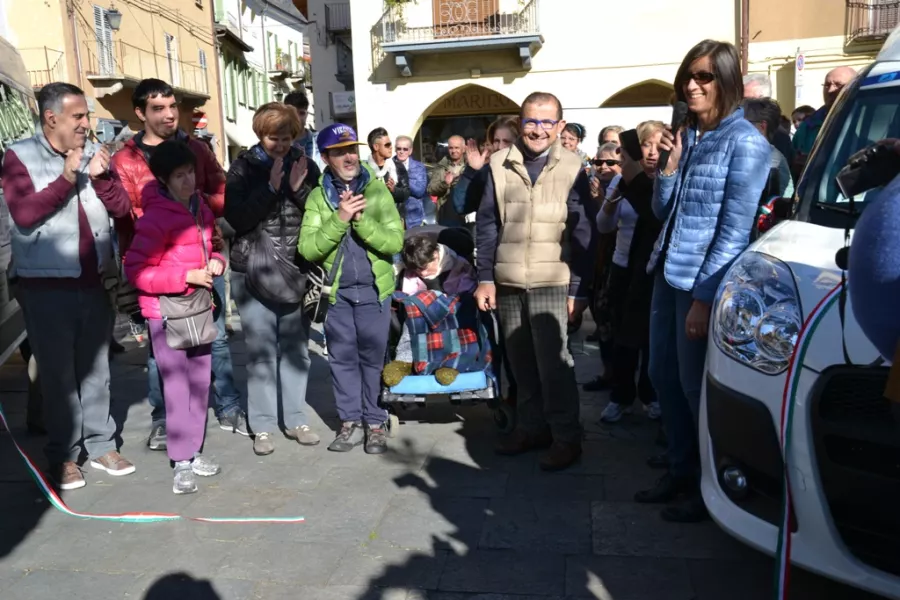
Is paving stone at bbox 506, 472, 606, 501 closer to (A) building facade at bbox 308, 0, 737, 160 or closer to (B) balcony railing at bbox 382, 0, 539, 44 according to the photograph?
(A) building facade at bbox 308, 0, 737, 160

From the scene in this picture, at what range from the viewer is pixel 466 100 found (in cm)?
2372

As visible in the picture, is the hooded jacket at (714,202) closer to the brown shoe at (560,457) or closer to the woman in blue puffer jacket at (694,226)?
the woman in blue puffer jacket at (694,226)

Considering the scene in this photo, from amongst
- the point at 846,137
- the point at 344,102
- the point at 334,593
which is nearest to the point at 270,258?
the point at 334,593

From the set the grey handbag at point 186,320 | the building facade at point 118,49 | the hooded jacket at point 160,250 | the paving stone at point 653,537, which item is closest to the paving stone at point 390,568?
the paving stone at point 653,537

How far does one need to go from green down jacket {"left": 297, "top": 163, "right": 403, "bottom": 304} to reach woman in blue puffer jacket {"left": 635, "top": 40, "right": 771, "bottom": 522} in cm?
158

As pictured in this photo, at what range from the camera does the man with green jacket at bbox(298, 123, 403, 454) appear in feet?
15.3

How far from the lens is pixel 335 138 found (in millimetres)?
4668

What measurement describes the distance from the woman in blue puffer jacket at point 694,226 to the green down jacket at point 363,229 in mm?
1585

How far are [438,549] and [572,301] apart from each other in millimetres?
1553

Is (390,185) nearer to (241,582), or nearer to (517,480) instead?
(517,480)

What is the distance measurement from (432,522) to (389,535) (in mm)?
228

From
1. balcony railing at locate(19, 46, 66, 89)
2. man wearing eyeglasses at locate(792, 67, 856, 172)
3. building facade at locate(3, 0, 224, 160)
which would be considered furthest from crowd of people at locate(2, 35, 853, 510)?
balcony railing at locate(19, 46, 66, 89)

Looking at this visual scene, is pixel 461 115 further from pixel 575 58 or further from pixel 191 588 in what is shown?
pixel 191 588

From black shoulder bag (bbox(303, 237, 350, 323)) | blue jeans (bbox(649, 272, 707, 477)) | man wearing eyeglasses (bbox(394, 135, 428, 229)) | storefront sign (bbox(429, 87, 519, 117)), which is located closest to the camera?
blue jeans (bbox(649, 272, 707, 477))
